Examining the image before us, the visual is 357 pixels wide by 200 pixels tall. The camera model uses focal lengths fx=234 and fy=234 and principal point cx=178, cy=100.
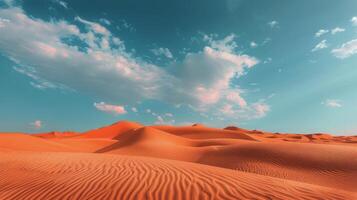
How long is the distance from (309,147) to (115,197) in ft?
63.0

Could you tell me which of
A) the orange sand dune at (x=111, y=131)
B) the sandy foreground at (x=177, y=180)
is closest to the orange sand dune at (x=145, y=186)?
the sandy foreground at (x=177, y=180)

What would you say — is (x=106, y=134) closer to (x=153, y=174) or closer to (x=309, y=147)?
(x=309, y=147)

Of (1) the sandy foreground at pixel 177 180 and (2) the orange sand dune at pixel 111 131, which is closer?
(1) the sandy foreground at pixel 177 180

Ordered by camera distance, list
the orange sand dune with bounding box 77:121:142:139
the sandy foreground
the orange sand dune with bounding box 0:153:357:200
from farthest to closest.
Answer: the orange sand dune with bounding box 77:121:142:139, the sandy foreground, the orange sand dune with bounding box 0:153:357:200

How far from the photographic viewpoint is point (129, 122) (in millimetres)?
83375

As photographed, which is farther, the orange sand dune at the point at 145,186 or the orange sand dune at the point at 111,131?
the orange sand dune at the point at 111,131

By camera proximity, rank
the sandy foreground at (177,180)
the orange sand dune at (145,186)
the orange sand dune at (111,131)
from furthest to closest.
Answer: the orange sand dune at (111,131), the sandy foreground at (177,180), the orange sand dune at (145,186)

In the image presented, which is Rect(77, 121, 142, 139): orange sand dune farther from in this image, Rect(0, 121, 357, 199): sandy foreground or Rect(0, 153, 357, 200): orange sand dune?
Rect(0, 153, 357, 200): orange sand dune

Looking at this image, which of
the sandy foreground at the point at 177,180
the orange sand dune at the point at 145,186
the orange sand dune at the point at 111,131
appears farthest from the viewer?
the orange sand dune at the point at 111,131

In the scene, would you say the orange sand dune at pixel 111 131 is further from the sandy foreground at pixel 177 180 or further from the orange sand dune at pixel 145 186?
the orange sand dune at pixel 145 186

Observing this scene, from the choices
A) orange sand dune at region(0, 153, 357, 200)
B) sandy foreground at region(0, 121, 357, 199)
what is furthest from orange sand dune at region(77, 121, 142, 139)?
orange sand dune at region(0, 153, 357, 200)

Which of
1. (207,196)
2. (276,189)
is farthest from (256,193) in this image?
(207,196)

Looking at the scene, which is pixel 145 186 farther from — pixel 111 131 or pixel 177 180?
pixel 111 131

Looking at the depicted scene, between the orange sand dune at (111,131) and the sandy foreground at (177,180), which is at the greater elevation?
the orange sand dune at (111,131)
